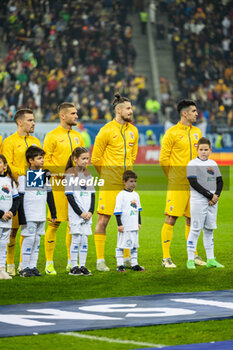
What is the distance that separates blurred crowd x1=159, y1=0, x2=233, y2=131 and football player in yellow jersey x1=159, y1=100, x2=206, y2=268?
→ 23.4 metres

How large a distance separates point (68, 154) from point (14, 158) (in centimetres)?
69

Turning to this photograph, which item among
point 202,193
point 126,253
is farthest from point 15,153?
point 202,193

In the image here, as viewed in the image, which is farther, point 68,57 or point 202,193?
point 68,57

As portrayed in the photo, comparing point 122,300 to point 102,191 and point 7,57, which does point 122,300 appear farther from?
point 7,57

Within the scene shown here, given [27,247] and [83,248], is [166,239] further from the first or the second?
[27,247]

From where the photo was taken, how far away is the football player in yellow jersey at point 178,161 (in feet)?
32.2

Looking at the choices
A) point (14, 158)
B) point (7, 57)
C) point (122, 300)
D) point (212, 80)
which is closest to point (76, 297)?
Result: point (122, 300)

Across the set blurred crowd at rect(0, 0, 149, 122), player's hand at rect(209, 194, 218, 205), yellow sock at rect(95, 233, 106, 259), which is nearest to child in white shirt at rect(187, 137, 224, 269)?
player's hand at rect(209, 194, 218, 205)

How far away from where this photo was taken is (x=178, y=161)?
9.92 metres

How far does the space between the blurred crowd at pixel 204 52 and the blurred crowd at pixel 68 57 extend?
91.5 inches

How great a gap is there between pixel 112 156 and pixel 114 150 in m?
0.09

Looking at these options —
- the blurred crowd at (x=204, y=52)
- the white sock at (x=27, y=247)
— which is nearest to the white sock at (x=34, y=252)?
the white sock at (x=27, y=247)

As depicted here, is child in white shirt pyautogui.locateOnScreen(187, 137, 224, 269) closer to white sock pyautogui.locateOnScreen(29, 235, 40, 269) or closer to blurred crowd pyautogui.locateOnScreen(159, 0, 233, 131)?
white sock pyautogui.locateOnScreen(29, 235, 40, 269)

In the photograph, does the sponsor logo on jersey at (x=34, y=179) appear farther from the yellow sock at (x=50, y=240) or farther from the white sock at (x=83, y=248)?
the white sock at (x=83, y=248)
